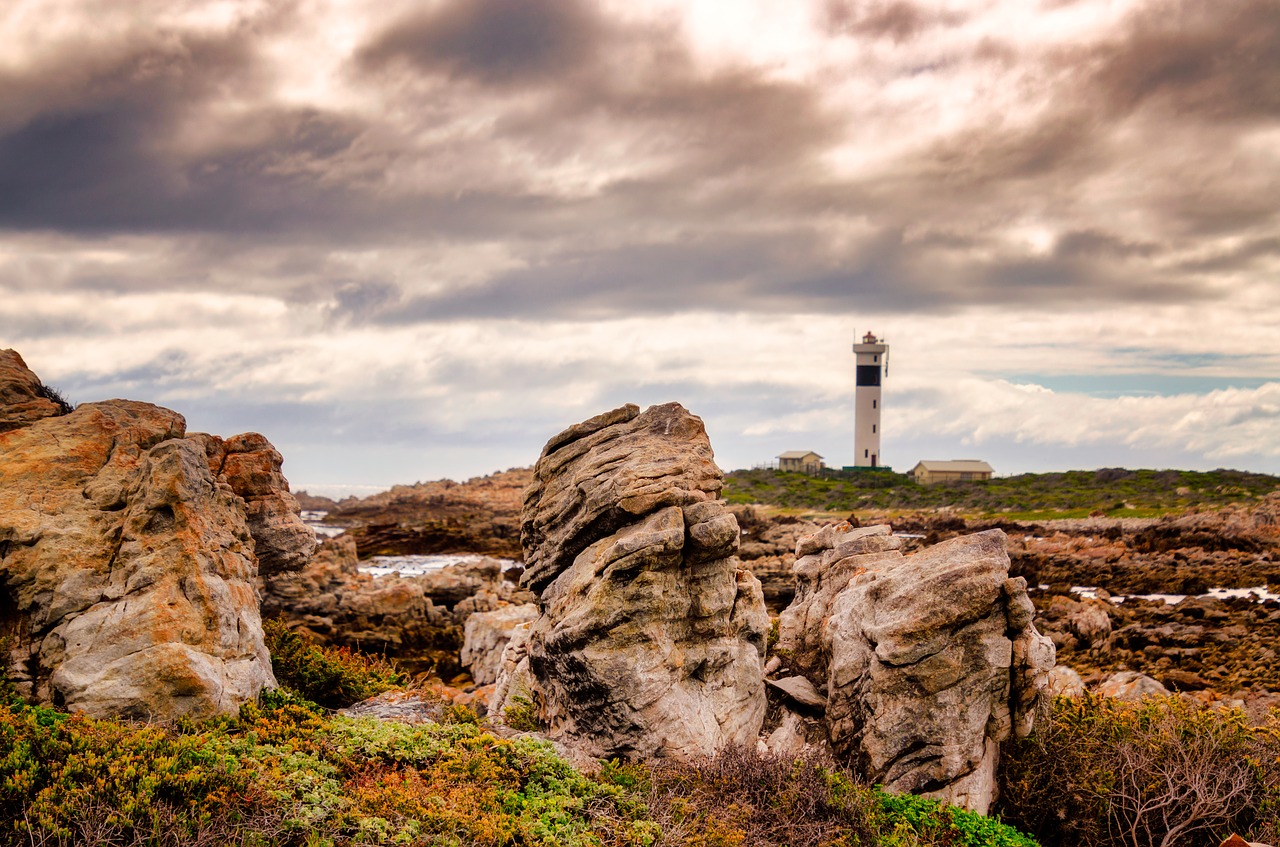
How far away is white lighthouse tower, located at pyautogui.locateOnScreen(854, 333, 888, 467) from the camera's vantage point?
117750 millimetres

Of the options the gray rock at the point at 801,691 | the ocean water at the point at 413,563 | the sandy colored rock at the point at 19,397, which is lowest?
the ocean water at the point at 413,563

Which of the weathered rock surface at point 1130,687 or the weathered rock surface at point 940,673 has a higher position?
the weathered rock surface at point 940,673

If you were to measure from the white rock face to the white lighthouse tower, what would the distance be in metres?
97.3

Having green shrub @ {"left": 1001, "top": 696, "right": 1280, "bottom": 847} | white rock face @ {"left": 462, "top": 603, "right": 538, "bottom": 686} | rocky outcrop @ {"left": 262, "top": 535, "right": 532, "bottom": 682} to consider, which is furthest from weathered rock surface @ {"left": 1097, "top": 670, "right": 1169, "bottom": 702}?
rocky outcrop @ {"left": 262, "top": 535, "right": 532, "bottom": 682}

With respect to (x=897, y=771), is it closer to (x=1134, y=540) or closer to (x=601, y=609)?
(x=601, y=609)

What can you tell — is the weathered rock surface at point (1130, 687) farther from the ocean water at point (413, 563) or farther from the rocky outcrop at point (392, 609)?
the ocean water at point (413, 563)

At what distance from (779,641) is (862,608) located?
3.42m

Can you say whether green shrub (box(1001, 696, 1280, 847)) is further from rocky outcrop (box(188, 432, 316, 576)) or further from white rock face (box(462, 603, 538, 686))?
white rock face (box(462, 603, 538, 686))

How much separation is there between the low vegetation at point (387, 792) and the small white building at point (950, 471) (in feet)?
349

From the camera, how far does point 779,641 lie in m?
16.8

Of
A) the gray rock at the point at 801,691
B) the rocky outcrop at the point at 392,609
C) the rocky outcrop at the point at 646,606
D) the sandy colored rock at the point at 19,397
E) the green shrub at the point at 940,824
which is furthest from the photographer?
the rocky outcrop at the point at 392,609

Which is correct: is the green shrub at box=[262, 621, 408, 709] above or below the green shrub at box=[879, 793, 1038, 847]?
above

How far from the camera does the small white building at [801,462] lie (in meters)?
127

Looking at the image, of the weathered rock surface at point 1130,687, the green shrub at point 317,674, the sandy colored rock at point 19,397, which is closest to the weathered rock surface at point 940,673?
the weathered rock surface at point 1130,687
